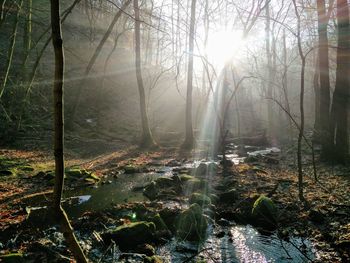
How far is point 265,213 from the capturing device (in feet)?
24.2

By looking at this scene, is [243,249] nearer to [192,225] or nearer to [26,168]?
[192,225]

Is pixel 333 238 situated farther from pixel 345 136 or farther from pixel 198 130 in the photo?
pixel 198 130

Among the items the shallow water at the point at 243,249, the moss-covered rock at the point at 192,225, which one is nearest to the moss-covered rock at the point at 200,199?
the moss-covered rock at the point at 192,225

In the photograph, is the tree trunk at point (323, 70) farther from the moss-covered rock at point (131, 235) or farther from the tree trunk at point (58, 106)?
the tree trunk at point (58, 106)

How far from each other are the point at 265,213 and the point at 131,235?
3.02 m

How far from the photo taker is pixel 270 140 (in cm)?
2316

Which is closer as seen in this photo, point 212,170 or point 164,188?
point 164,188

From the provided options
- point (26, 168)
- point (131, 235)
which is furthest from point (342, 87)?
point (26, 168)

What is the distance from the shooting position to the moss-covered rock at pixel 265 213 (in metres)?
7.16

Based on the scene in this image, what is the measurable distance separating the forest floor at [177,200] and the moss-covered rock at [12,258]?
29 millimetres

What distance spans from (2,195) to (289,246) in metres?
7.34

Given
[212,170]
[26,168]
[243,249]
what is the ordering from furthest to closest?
[212,170]
[26,168]
[243,249]

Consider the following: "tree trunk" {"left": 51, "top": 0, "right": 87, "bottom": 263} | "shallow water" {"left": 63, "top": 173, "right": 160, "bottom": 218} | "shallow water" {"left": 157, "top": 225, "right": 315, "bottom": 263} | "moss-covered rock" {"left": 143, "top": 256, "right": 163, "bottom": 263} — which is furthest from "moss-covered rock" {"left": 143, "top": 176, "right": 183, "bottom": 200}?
"tree trunk" {"left": 51, "top": 0, "right": 87, "bottom": 263}

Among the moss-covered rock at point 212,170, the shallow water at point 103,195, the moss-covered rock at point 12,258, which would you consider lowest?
the shallow water at point 103,195
